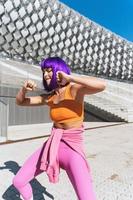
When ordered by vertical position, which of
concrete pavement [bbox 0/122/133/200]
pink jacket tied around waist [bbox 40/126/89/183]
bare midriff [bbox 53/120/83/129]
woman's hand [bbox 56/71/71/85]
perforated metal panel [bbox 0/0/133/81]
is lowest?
concrete pavement [bbox 0/122/133/200]

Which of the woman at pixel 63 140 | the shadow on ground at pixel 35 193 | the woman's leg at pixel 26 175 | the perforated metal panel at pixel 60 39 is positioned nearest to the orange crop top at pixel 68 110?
the woman at pixel 63 140

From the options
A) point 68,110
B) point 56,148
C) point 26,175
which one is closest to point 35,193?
point 26,175

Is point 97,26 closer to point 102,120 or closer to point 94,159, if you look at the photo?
point 102,120

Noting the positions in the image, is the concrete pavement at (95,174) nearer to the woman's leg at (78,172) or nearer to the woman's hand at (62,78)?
the woman's leg at (78,172)

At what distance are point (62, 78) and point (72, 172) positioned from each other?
0.68 meters

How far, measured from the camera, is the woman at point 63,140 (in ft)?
9.87

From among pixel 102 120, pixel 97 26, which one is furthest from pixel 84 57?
pixel 102 120

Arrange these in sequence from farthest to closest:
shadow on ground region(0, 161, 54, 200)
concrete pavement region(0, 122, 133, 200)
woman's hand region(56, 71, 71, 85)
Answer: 1. concrete pavement region(0, 122, 133, 200)
2. shadow on ground region(0, 161, 54, 200)
3. woman's hand region(56, 71, 71, 85)

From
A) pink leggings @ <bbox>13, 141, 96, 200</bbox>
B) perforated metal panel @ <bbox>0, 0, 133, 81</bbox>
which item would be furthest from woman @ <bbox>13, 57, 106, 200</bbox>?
perforated metal panel @ <bbox>0, 0, 133, 81</bbox>

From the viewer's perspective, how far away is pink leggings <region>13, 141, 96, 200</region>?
300 cm

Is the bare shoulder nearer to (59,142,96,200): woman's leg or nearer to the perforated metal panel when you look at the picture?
(59,142,96,200): woman's leg

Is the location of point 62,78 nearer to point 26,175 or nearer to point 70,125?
point 70,125

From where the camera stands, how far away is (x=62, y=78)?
3.04 meters

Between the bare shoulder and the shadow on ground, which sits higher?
the bare shoulder
